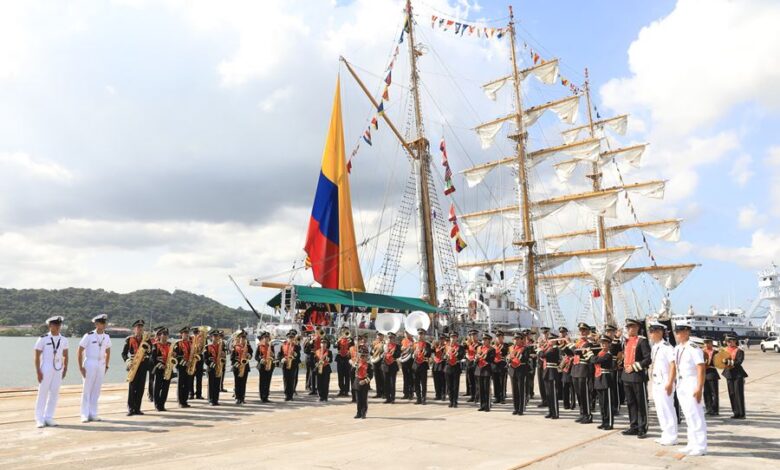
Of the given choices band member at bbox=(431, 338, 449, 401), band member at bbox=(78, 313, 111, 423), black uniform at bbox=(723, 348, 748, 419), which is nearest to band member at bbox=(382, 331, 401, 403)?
band member at bbox=(431, 338, 449, 401)

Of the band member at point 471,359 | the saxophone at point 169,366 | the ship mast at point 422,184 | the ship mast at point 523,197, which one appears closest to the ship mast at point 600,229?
the ship mast at point 523,197

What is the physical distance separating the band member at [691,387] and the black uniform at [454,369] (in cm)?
562

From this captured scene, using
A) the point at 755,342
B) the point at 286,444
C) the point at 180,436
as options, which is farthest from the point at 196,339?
the point at 755,342

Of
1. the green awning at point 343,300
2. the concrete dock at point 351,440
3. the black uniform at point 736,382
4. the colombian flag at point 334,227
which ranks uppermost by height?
the colombian flag at point 334,227

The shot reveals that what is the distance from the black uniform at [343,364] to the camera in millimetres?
14438

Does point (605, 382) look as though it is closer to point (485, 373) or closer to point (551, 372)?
point (551, 372)

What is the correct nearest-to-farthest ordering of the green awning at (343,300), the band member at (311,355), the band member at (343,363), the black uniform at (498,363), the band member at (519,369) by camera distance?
the band member at (519,369), the black uniform at (498,363), the band member at (311,355), the band member at (343,363), the green awning at (343,300)

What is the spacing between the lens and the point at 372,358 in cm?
1283

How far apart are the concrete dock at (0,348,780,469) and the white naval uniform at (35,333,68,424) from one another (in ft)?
1.04

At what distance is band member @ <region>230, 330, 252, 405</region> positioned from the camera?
12344 millimetres

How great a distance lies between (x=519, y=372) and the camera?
1146 centimetres

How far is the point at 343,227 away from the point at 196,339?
16.8 m

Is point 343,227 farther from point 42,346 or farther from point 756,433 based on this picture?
point 756,433

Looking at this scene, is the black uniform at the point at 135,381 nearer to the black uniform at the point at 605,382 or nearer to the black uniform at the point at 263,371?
the black uniform at the point at 263,371
